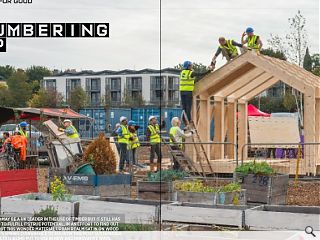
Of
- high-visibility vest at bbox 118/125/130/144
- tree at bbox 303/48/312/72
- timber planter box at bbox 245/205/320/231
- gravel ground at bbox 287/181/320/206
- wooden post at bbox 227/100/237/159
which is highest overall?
tree at bbox 303/48/312/72

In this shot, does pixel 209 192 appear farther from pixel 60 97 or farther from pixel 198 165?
pixel 60 97

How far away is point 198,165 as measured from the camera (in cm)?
1612

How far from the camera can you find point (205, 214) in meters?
8.83

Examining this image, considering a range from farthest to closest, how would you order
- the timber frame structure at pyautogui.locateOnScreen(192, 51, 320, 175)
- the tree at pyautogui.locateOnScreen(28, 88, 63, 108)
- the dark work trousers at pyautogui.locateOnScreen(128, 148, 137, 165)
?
1. the tree at pyautogui.locateOnScreen(28, 88, 63, 108)
2. the dark work trousers at pyautogui.locateOnScreen(128, 148, 137, 165)
3. the timber frame structure at pyautogui.locateOnScreen(192, 51, 320, 175)

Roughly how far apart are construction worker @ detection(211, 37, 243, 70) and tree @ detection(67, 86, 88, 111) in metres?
13.2

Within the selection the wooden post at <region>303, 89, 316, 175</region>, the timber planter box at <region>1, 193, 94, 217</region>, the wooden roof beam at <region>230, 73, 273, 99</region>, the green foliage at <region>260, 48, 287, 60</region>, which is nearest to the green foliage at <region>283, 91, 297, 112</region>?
the green foliage at <region>260, 48, 287, 60</region>

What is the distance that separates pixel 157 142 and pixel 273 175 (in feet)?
17.8

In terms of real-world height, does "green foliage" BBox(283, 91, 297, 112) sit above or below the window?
below

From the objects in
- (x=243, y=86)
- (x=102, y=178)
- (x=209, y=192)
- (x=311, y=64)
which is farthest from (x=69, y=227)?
(x=311, y=64)

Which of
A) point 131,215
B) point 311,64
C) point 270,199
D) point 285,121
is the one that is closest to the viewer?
point 131,215

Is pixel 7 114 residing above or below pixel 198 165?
above

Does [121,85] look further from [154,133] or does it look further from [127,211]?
[127,211]

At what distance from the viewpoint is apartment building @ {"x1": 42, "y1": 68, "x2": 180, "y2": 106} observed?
928 inches

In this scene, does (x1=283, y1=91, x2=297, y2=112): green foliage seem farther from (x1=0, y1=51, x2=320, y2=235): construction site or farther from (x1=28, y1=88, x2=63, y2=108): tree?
(x1=0, y1=51, x2=320, y2=235): construction site
